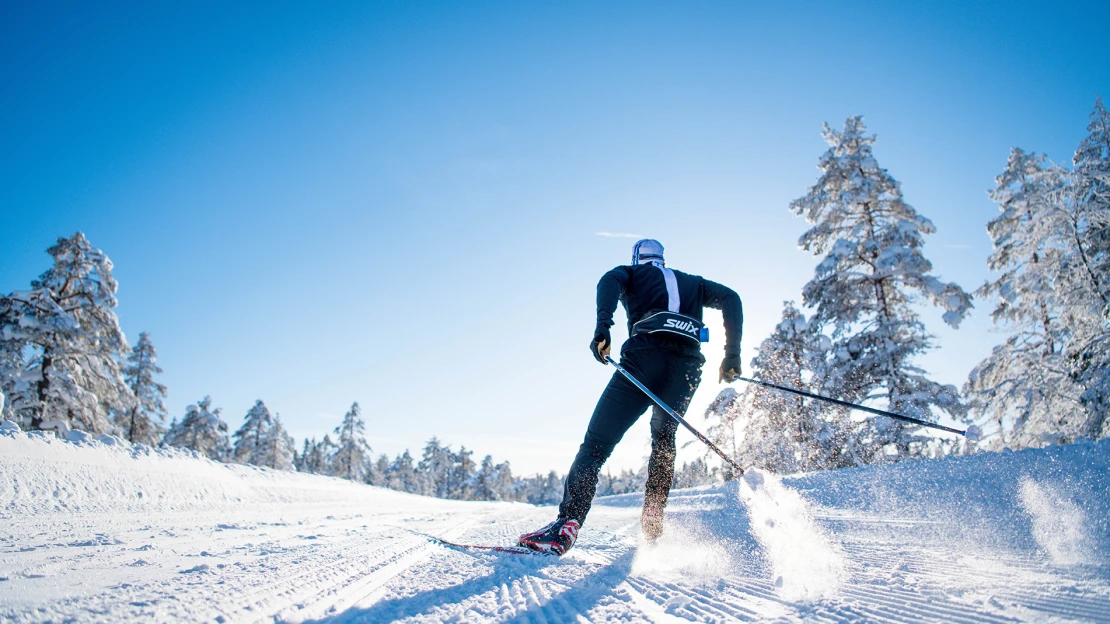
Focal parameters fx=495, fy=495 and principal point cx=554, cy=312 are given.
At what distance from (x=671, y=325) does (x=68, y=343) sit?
864 inches

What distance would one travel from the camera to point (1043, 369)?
29.9 feet

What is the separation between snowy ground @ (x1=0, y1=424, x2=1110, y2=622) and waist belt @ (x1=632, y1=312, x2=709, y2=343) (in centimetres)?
103

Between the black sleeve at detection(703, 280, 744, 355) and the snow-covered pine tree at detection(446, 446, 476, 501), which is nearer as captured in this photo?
the black sleeve at detection(703, 280, 744, 355)

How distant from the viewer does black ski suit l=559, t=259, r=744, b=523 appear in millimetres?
2955

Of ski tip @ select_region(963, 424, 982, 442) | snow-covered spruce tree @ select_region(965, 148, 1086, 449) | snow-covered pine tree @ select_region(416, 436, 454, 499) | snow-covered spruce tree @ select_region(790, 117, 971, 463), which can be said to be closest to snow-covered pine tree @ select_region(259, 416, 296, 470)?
snow-covered pine tree @ select_region(416, 436, 454, 499)

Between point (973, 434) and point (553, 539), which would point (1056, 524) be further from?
point (553, 539)

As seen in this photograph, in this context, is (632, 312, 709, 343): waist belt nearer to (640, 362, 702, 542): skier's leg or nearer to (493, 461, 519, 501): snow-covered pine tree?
(640, 362, 702, 542): skier's leg

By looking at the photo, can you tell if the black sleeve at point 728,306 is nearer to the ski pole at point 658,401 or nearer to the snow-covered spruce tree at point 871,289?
the ski pole at point 658,401

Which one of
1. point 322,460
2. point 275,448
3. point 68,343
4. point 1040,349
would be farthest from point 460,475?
point 1040,349

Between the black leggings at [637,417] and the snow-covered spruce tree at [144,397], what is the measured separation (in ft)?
107

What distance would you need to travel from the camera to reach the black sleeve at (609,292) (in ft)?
10.3

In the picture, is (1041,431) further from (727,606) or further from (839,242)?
(727,606)

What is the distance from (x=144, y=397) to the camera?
29.0 metres

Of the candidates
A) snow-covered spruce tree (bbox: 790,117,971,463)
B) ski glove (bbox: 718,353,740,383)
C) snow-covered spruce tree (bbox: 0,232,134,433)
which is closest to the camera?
ski glove (bbox: 718,353,740,383)
